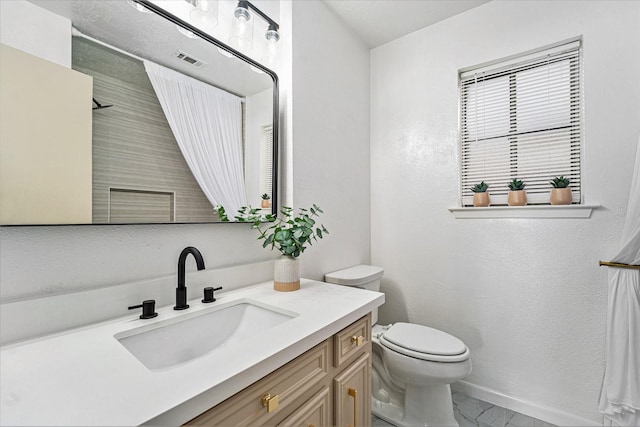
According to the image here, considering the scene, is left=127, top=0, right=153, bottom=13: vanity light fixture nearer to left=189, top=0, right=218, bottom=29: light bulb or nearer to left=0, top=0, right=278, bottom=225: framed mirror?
left=0, top=0, right=278, bottom=225: framed mirror

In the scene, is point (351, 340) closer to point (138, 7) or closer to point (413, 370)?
point (413, 370)

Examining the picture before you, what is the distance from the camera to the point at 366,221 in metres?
2.27

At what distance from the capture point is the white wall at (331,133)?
1671 millimetres

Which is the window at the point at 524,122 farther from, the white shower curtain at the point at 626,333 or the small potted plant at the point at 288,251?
the small potted plant at the point at 288,251

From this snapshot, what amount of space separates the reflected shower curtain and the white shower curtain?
186 centimetres

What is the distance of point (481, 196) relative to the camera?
6.03 feet

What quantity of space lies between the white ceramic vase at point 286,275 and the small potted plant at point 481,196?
1.27m

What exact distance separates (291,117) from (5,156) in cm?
114

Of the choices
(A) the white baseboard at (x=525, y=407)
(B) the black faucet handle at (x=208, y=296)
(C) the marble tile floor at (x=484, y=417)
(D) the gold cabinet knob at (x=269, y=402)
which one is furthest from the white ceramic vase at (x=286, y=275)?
(A) the white baseboard at (x=525, y=407)

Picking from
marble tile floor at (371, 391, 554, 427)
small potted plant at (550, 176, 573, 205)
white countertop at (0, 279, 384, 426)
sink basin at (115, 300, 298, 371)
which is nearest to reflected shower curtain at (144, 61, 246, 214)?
sink basin at (115, 300, 298, 371)

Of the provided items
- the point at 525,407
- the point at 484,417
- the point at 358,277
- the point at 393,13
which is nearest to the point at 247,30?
the point at 393,13

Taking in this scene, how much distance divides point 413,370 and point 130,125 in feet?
5.44

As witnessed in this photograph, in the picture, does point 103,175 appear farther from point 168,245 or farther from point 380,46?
point 380,46

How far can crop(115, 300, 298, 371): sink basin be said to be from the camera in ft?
2.90
